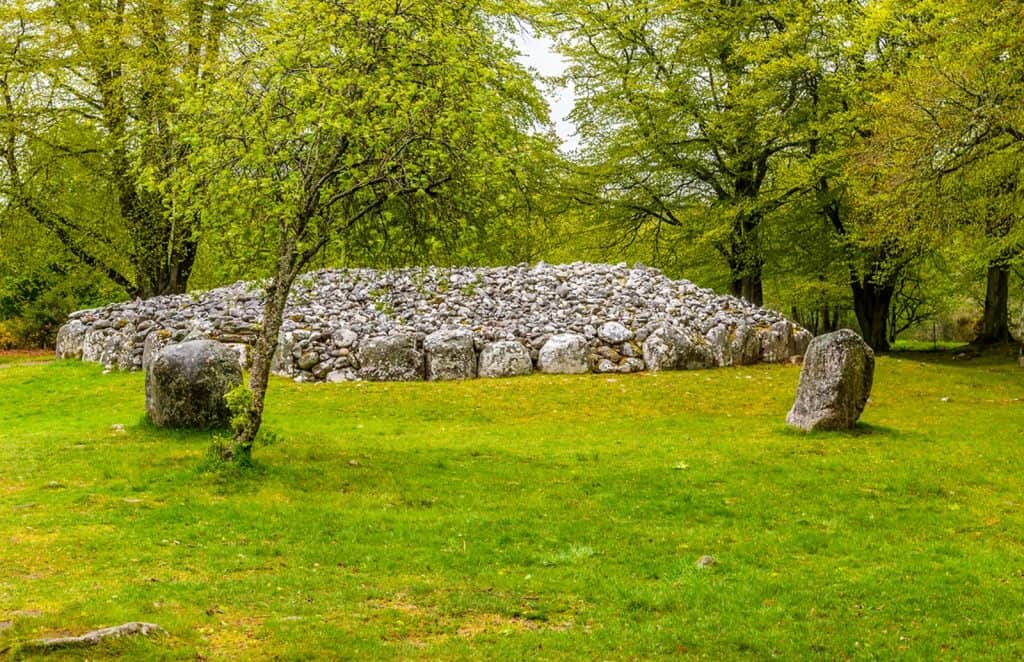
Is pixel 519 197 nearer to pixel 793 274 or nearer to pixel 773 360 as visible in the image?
pixel 773 360

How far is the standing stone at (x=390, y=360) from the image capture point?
1133 inches

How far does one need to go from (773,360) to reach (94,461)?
81.0ft

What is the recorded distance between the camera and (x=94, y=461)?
1619 centimetres

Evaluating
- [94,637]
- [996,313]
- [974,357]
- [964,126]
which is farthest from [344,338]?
[996,313]

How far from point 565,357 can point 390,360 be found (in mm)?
5980

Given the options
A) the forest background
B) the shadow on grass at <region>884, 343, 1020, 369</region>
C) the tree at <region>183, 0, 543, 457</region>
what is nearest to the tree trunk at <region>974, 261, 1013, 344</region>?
the forest background

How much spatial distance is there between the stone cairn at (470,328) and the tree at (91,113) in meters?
3.46

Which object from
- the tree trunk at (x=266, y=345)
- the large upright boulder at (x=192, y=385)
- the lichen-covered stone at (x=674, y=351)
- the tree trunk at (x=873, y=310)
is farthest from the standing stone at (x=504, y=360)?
the tree trunk at (x=873, y=310)

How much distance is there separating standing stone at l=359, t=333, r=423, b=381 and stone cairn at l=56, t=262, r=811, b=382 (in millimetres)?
37

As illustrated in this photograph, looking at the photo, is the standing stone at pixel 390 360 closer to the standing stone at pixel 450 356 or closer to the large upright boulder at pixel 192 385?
the standing stone at pixel 450 356

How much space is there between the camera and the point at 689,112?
41.0 meters

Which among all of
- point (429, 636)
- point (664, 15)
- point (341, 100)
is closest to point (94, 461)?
point (341, 100)

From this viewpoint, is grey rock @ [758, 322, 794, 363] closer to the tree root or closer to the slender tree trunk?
the slender tree trunk

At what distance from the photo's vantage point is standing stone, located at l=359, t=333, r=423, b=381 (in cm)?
2877
